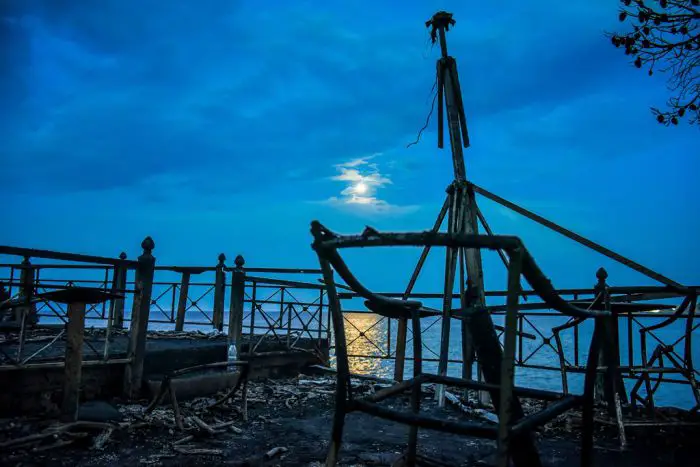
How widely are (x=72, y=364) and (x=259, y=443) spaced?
105 inches

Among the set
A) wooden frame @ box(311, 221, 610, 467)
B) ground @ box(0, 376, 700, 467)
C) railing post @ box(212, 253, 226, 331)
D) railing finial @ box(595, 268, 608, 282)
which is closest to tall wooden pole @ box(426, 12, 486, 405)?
ground @ box(0, 376, 700, 467)

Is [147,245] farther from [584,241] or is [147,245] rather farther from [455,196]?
[584,241]

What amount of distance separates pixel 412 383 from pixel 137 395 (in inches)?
257

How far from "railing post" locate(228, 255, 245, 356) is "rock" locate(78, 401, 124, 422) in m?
3.32

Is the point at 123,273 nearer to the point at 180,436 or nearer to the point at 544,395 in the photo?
the point at 180,436

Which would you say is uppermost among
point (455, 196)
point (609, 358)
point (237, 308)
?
point (455, 196)

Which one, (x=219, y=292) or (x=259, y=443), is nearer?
(x=259, y=443)

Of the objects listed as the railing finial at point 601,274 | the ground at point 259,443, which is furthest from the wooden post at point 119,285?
the railing finial at point 601,274

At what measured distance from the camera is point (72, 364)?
6145 millimetres

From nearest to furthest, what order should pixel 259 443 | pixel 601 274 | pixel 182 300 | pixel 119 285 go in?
1. pixel 259 443
2. pixel 601 274
3. pixel 119 285
4. pixel 182 300

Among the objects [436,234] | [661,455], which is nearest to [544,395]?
[436,234]

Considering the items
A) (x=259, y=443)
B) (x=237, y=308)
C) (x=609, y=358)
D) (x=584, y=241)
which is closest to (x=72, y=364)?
(x=259, y=443)

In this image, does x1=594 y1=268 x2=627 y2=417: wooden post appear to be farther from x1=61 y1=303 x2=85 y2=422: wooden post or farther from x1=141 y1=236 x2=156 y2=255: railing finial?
x1=141 y1=236 x2=156 y2=255: railing finial

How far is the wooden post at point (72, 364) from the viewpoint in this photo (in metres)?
6.07
